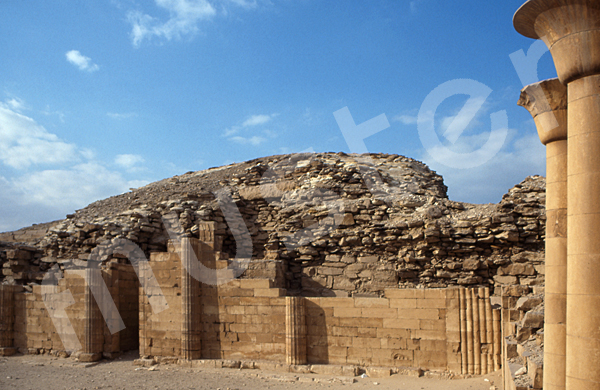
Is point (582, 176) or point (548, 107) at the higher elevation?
point (548, 107)

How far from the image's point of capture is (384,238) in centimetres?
1616

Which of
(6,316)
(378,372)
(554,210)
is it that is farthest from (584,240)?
(6,316)

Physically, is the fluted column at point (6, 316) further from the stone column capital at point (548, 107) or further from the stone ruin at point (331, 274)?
the stone column capital at point (548, 107)

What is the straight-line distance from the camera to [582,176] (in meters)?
5.04

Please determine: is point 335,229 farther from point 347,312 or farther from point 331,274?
point 347,312

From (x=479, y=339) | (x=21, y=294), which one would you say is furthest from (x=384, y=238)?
(x=21, y=294)

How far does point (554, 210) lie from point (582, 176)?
1301 millimetres

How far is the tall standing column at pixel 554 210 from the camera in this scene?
5.73 m

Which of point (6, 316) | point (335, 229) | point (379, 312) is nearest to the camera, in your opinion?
point (379, 312)

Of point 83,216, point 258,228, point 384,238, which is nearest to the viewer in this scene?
point 384,238

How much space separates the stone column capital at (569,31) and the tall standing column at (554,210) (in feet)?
2.77

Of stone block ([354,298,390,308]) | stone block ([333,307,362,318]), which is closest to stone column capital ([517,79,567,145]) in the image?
stone block ([354,298,390,308])

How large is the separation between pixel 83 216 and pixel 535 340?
2286cm

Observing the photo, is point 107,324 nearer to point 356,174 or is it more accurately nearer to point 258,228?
point 258,228
